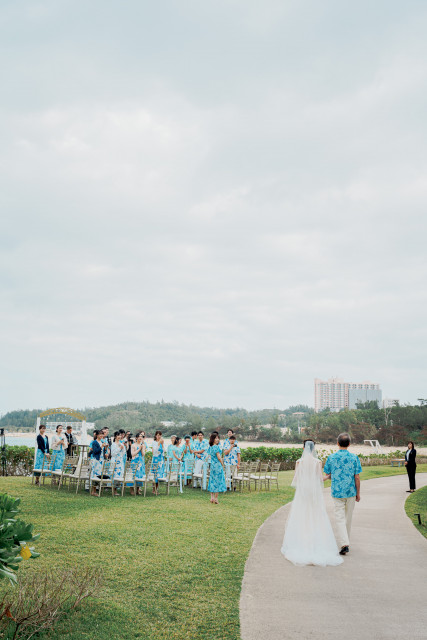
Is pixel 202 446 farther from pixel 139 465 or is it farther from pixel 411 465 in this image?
pixel 411 465

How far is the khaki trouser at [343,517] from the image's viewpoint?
8352 millimetres

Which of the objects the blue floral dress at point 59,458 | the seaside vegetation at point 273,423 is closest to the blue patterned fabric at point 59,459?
the blue floral dress at point 59,458

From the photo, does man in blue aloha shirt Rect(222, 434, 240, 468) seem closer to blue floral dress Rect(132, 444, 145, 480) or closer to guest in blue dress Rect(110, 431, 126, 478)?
blue floral dress Rect(132, 444, 145, 480)

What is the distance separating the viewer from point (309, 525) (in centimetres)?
827

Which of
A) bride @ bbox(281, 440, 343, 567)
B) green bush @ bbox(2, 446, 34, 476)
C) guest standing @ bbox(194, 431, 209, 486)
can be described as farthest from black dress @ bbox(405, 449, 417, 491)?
green bush @ bbox(2, 446, 34, 476)

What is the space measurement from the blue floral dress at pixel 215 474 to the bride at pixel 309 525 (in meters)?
5.67

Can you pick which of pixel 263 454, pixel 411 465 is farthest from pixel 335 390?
pixel 411 465

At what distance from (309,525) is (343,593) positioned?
6.81 ft

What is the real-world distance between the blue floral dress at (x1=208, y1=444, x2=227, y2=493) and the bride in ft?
18.6

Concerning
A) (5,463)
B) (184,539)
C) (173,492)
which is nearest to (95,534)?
(184,539)

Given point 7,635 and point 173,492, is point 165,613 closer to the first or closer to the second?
point 7,635

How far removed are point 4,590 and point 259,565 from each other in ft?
11.4

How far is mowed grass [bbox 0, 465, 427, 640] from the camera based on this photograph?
16.7 feet

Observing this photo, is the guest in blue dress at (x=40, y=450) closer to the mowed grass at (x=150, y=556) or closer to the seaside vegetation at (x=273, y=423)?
the mowed grass at (x=150, y=556)
